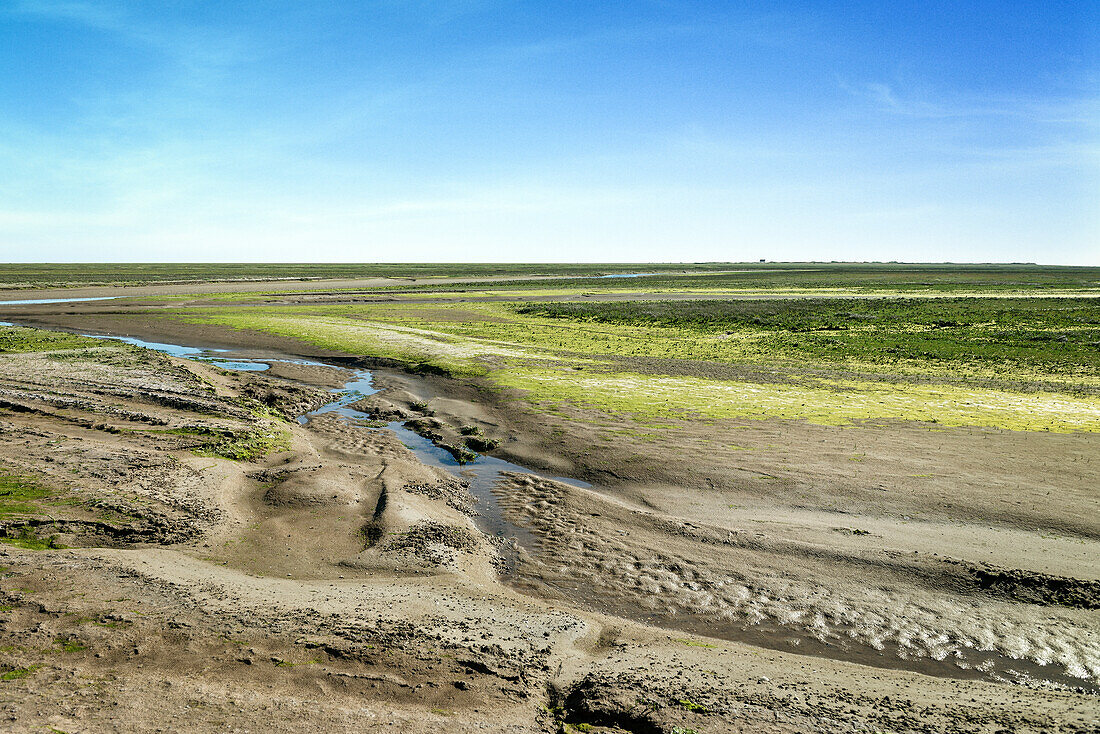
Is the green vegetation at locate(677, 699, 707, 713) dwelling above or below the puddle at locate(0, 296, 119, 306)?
below

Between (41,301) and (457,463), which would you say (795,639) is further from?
(41,301)

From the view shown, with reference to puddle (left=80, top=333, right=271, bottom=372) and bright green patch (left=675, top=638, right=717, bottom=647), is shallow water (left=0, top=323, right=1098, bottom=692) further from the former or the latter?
puddle (left=80, top=333, right=271, bottom=372)

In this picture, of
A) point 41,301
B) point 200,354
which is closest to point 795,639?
point 200,354

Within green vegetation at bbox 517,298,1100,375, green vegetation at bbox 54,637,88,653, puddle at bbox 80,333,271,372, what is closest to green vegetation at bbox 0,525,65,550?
green vegetation at bbox 54,637,88,653

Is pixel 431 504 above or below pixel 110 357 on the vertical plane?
below

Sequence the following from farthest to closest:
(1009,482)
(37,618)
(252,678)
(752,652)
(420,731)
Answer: (1009,482), (752,652), (37,618), (252,678), (420,731)

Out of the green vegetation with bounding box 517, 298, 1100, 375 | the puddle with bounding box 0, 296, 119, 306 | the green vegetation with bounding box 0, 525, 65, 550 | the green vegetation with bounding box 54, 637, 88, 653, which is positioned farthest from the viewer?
the puddle with bounding box 0, 296, 119, 306

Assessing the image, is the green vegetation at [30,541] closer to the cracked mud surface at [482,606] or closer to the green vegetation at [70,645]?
the cracked mud surface at [482,606]

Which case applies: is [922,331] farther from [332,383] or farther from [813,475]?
[332,383]

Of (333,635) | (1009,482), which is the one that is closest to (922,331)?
(1009,482)
